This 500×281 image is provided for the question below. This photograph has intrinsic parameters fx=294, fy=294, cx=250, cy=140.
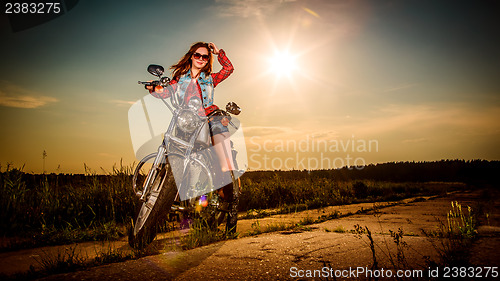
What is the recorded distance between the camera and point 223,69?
13.6ft

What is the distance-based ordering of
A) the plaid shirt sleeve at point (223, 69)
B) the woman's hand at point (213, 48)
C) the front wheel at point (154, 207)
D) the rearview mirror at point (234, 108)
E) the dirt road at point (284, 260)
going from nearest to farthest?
the dirt road at point (284, 260), the front wheel at point (154, 207), the rearview mirror at point (234, 108), the woman's hand at point (213, 48), the plaid shirt sleeve at point (223, 69)

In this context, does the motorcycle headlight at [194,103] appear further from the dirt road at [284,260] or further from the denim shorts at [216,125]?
the dirt road at [284,260]

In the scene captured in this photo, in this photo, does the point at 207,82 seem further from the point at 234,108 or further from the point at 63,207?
the point at 63,207

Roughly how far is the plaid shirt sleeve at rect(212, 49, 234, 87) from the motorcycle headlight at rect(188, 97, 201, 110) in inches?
28.7

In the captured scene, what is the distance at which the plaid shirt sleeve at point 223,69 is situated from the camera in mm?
4090

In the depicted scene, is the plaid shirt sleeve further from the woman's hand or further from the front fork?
the front fork

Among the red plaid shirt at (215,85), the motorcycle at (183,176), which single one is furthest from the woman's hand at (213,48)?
the motorcycle at (183,176)

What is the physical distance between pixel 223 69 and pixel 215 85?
0.85 ft

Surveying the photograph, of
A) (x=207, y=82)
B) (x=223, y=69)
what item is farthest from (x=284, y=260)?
(x=223, y=69)

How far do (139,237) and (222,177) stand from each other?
3.74 feet

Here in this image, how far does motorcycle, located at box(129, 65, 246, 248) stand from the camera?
3025 mm

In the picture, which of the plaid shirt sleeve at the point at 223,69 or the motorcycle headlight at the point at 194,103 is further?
the plaid shirt sleeve at the point at 223,69

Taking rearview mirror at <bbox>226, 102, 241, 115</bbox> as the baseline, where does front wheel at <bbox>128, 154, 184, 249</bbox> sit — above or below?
below

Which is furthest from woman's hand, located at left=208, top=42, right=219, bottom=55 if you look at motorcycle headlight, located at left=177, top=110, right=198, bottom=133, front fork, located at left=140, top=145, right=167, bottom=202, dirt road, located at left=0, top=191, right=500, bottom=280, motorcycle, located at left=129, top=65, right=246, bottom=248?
dirt road, located at left=0, top=191, right=500, bottom=280
